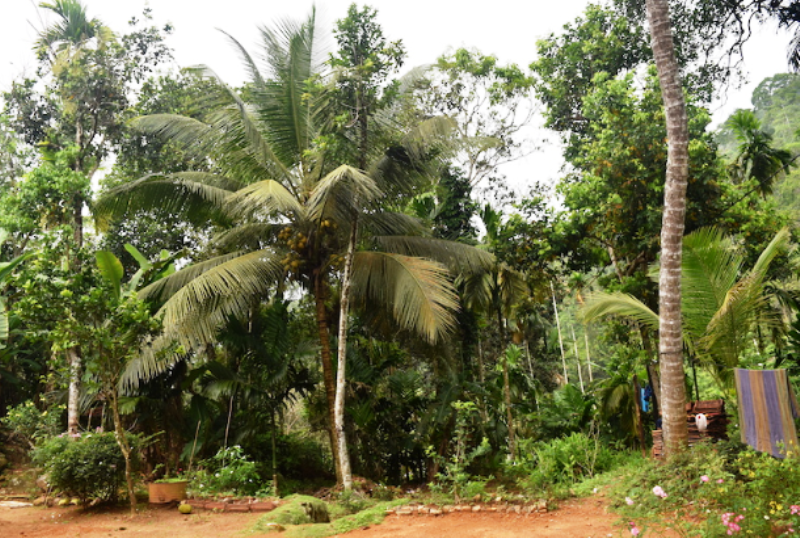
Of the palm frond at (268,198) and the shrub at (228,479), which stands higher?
the palm frond at (268,198)

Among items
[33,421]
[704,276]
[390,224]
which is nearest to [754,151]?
[704,276]

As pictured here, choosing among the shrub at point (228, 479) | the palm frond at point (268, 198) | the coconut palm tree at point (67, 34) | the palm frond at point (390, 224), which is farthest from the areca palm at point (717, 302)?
the coconut palm tree at point (67, 34)

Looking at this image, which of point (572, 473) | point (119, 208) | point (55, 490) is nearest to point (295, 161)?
point (119, 208)

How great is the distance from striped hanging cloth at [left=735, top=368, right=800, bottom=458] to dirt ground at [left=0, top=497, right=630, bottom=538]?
5.58 feet

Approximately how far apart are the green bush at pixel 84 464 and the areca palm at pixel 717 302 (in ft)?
22.8

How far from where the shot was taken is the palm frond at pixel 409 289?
8482 mm

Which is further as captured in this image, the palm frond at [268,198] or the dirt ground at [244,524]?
the palm frond at [268,198]

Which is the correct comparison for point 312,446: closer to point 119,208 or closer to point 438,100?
point 119,208

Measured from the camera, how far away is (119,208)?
402 inches

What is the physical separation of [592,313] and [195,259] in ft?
30.6

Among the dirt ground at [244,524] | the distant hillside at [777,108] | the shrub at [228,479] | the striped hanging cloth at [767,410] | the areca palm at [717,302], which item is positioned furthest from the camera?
the distant hillside at [777,108]

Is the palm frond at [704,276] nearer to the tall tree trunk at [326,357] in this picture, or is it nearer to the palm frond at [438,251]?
the palm frond at [438,251]

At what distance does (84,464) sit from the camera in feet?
24.9

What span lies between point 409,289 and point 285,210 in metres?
2.20
